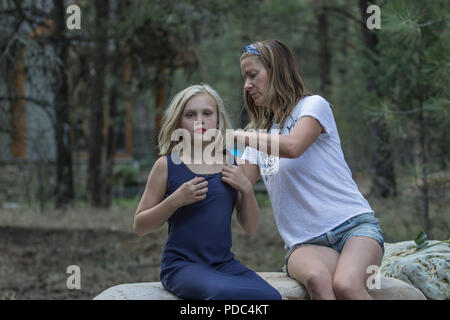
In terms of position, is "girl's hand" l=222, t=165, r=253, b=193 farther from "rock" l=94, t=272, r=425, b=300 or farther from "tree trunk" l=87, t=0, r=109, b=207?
"tree trunk" l=87, t=0, r=109, b=207

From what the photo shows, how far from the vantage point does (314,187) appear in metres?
2.58

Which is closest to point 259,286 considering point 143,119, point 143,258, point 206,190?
point 206,190

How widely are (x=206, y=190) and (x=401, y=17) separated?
7.85 feet

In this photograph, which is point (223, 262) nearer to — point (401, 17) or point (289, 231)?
point (289, 231)

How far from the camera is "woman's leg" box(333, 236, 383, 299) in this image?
2.25 m

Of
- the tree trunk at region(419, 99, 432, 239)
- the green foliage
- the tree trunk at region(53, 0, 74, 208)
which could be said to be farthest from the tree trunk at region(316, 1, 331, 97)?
the tree trunk at region(419, 99, 432, 239)

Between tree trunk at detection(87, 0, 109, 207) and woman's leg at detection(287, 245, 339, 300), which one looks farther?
tree trunk at detection(87, 0, 109, 207)

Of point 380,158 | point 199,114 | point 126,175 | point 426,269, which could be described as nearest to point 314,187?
point 199,114

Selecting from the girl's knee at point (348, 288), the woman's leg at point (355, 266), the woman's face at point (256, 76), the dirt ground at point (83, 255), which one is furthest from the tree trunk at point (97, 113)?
the girl's knee at point (348, 288)

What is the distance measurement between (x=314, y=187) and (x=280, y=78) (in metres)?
0.55

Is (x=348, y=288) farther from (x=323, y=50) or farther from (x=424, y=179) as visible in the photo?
(x=323, y=50)

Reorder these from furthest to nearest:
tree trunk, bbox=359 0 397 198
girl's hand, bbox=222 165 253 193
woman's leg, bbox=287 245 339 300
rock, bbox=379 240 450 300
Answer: tree trunk, bbox=359 0 397 198 < rock, bbox=379 240 450 300 < girl's hand, bbox=222 165 253 193 < woman's leg, bbox=287 245 339 300

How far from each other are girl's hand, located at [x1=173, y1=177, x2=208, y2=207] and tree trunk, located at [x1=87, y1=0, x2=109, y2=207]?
233 inches

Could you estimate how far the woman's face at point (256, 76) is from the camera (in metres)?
2.68
